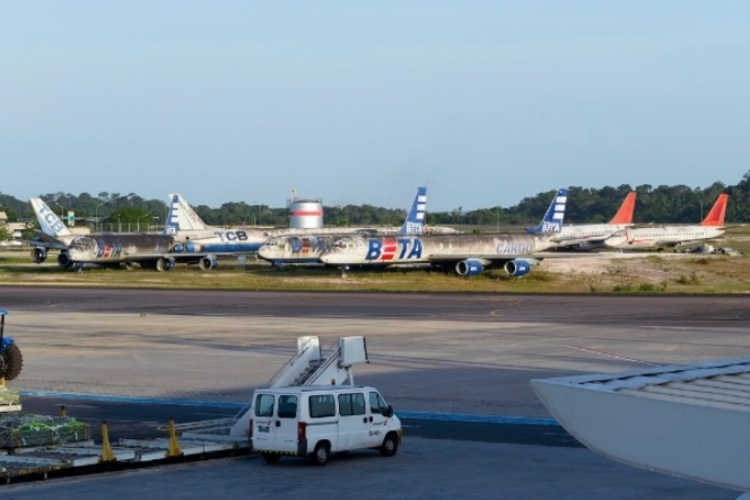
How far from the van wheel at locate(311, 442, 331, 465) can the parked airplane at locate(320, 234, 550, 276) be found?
64.3m

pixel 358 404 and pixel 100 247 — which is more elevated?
pixel 100 247

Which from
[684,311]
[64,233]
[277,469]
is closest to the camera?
A: [277,469]

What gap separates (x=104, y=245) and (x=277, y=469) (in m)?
77.8

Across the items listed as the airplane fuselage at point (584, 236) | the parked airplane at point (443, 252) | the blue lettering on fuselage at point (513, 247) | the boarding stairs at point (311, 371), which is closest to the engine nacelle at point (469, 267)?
the parked airplane at point (443, 252)

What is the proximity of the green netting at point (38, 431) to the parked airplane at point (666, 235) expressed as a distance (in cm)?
9973

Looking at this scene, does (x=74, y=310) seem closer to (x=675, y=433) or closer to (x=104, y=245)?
(x=104, y=245)

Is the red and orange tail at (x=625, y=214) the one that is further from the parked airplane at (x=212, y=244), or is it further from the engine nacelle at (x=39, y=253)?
the engine nacelle at (x=39, y=253)

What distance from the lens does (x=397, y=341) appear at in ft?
164

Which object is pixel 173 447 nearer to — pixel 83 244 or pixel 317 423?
pixel 317 423

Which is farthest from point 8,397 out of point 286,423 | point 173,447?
point 286,423

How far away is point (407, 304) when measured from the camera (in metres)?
68.4

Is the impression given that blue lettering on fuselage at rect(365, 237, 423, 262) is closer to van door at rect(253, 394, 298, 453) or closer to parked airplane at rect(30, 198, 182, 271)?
parked airplane at rect(30, 198, 182, 271)

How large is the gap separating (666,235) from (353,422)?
112m

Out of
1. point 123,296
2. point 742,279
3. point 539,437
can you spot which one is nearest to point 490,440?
point 539,437
